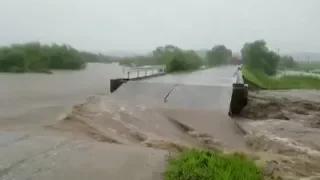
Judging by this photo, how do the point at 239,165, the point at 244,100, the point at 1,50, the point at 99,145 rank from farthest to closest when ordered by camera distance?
1. the point at 1,50
2. the point at 244,100
3. the point at 99,145
4. the point at 239,165

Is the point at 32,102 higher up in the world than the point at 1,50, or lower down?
lower down

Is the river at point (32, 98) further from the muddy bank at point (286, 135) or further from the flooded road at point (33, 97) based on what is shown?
the muddy bank at point (286, 135)

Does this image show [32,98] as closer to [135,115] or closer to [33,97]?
[33,97]

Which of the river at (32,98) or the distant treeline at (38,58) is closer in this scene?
the river at (32,98)

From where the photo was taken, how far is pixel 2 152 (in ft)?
20.7

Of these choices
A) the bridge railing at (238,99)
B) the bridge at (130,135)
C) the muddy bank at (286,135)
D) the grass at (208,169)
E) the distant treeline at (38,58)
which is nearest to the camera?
the grass at (208,169)

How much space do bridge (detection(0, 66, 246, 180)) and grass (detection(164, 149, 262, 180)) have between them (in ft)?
1.07

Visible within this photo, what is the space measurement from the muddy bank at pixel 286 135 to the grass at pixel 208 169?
0.97 metres

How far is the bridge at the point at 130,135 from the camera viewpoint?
5465 mm

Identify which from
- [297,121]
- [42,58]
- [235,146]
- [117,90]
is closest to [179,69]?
[42,58]

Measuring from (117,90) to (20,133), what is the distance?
324 inches

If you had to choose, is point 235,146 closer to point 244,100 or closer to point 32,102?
point 244,100

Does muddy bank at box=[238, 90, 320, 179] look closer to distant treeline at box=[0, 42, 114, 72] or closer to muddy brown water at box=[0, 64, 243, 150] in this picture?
muddy brown water at box=[0, 64, 243, 150]

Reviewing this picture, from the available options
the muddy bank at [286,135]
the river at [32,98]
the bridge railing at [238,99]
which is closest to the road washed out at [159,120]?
the bridge railing at [238,99]
